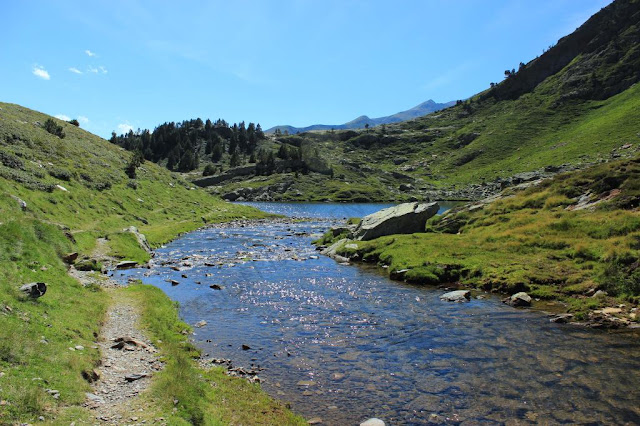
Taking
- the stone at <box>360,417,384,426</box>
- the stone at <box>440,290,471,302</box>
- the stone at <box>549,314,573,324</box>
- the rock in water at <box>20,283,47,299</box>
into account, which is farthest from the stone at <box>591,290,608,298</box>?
the rock in water at <box>20,283,47,299</box>

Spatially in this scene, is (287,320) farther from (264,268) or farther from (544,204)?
(544,204)

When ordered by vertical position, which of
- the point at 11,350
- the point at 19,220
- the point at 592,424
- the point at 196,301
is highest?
the point at 19,220

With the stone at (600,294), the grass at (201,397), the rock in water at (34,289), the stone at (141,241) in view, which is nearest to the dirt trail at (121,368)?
the grass at (201,397)

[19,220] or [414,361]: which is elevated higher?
[19,220]

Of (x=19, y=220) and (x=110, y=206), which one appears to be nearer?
(x=19, y=220)

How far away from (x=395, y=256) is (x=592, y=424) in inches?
1128

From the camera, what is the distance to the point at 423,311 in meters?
26.4

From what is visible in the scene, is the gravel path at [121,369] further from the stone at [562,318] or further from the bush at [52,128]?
the bush at [52,128]

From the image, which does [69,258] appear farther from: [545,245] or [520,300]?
[545,245]

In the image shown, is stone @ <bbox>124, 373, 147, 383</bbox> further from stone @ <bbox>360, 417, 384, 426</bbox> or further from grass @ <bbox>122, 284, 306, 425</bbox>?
stone @ <bbox>360, 417, 384, 426</bbox>

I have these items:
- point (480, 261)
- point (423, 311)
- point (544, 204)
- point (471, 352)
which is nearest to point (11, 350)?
point (471, 352)

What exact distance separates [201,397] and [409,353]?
418 inches

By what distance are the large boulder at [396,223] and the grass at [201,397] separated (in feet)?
120

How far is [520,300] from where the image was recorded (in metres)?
27.1
